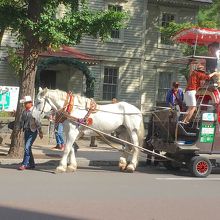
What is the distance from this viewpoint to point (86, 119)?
1328 cm

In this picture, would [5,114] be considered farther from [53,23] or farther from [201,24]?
A: [201,24]

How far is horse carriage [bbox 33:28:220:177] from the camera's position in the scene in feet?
42.9

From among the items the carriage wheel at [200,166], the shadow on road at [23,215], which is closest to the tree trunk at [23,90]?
the carriage wheel at [200,166]

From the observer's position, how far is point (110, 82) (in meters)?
30.8

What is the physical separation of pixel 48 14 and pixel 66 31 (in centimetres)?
70

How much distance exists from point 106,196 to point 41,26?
235 inches

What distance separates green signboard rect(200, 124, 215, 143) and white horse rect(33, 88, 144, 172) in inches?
64.8

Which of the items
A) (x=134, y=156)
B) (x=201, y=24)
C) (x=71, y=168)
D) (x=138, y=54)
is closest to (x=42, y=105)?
(x=71, y=168)

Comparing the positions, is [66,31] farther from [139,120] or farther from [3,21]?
[139,120]

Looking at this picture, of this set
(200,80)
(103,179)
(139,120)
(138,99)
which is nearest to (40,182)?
(103,179)

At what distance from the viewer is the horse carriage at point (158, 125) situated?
42.9 feet

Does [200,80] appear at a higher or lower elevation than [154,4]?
lower

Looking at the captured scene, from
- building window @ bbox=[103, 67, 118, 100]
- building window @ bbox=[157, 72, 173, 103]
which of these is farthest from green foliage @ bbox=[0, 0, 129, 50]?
building window @ bbox=[157, 72, 173, 103]

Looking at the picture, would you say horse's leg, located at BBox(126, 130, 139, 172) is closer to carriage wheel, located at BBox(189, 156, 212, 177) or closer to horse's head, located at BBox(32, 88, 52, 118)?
carriage wheel, located at BBox(189, 156, 212, 177)
